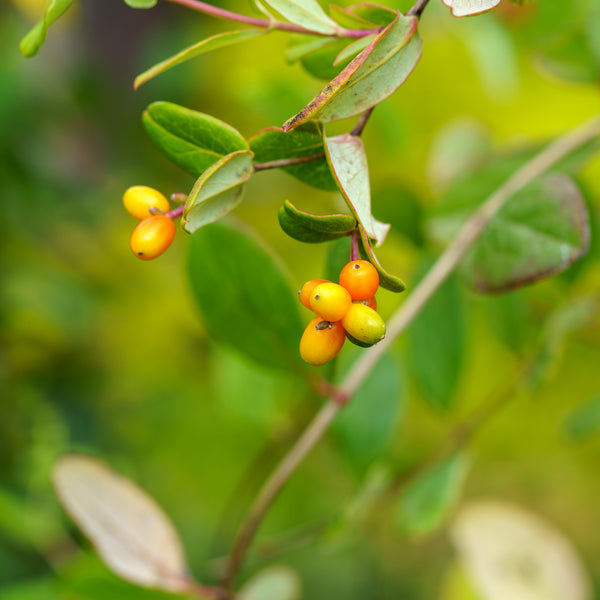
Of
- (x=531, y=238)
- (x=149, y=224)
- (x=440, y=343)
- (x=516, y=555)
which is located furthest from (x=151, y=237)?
(x=516, y=555)

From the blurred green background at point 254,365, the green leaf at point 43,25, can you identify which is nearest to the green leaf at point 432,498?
the blurred green background at point 254,365

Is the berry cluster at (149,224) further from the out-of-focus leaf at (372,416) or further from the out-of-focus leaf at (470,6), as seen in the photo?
the out-of-focus leaf at (372,416)

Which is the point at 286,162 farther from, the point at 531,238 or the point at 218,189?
the point at 531,238

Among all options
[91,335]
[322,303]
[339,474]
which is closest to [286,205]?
[322,303]

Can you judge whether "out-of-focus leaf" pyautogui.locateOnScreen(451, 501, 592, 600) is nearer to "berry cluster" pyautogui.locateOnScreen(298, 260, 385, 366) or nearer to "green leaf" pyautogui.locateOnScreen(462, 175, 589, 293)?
"green leaf" pyautogui.locateOnScreen(462, 175, 589, 293)

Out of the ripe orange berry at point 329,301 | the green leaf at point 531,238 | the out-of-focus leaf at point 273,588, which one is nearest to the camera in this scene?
the ripe orange berry at point 329,301

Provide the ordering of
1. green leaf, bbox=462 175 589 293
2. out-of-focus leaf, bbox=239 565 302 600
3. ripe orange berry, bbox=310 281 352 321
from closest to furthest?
ripe orange berry, bbox=310 281 352 321
green leaf, bbox=462 175 589 293
out-of-focus leaf, bbox=239 565 302 600

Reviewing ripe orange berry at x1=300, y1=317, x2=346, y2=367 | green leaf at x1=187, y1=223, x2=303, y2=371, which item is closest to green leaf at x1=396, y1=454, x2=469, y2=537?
green leaf at x1=187, y1=223, x2=303, y2=371
